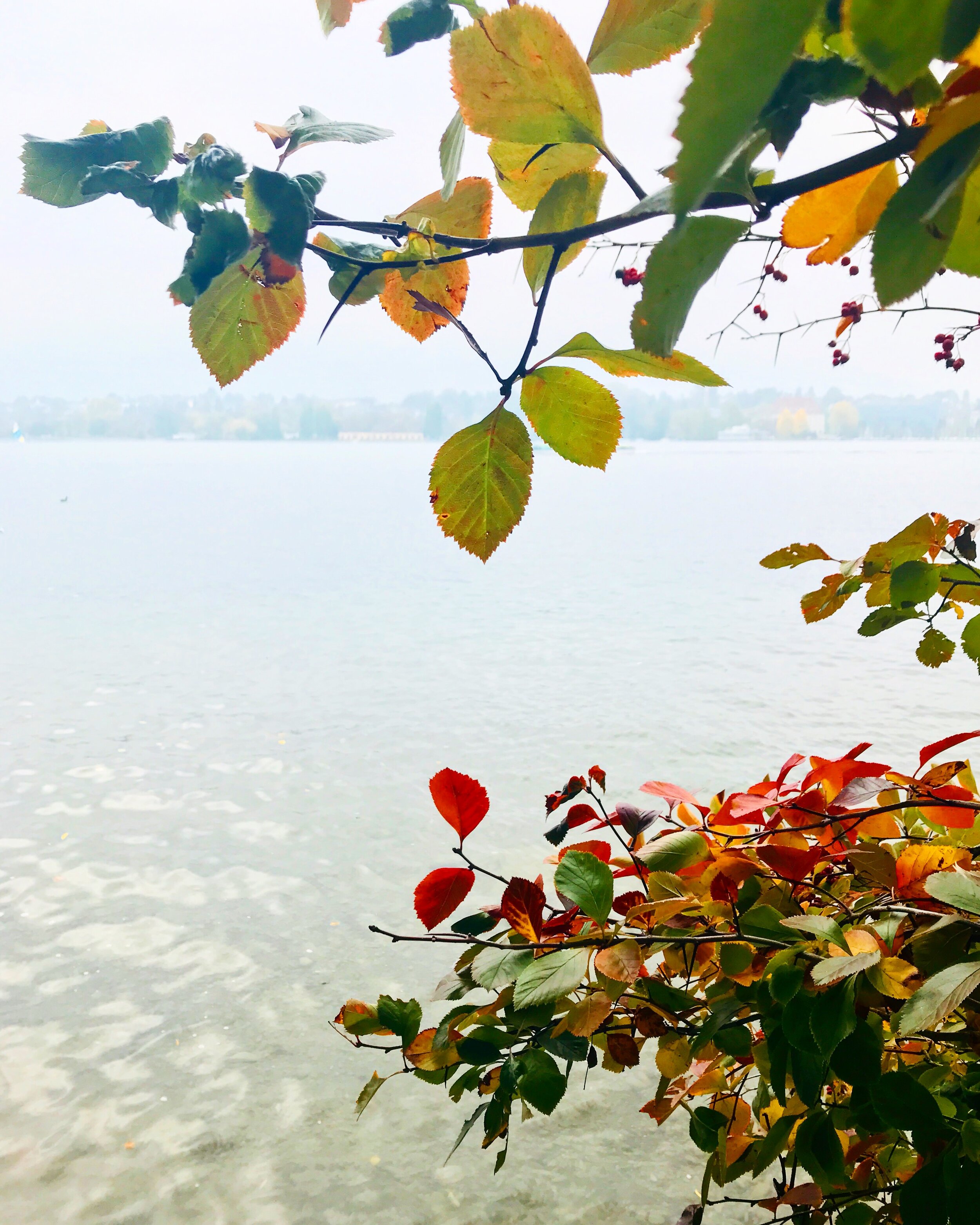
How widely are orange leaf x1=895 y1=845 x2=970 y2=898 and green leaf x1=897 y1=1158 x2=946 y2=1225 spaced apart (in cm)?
10

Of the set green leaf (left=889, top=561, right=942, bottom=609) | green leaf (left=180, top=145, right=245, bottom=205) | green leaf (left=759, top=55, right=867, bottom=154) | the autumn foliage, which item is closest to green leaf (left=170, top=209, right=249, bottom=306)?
green leaf (left=180, top=145, right=245, bottom=205)

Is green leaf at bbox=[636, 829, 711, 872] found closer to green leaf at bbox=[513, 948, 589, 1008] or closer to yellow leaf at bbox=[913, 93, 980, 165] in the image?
green leaf at bbox=[513, 948, 589, 1008]

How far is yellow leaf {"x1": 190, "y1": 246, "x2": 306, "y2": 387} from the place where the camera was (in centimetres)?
25

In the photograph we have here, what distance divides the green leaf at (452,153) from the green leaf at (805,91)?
12 centimetres

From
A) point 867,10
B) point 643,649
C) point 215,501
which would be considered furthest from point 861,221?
point 215,501

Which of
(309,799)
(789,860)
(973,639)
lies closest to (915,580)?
(973,639)

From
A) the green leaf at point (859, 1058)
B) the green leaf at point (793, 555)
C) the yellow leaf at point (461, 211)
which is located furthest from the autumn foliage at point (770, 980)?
the yellow leaf at point (461, 211)

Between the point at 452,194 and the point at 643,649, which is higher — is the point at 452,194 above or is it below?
above

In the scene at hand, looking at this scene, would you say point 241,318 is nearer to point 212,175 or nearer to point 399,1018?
point 212,175

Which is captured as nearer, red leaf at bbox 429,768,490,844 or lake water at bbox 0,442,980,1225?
red leaf at bbox 429,768,490,844

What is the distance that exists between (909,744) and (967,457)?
A: 2367 cm

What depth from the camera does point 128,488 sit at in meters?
19.5

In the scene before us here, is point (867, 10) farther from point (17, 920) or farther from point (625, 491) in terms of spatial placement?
point (625, 491)

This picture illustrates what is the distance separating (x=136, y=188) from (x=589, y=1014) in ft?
1.12
